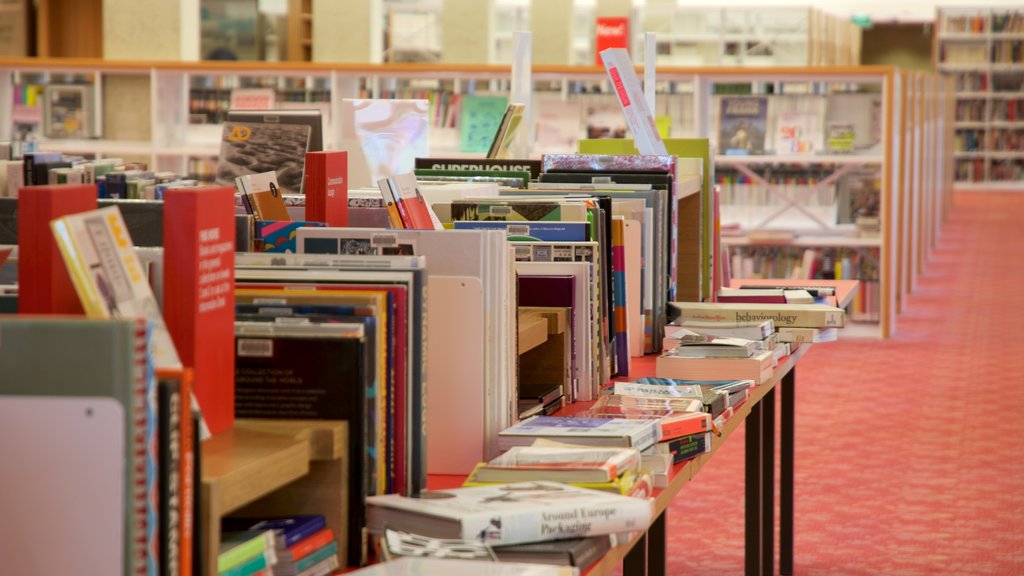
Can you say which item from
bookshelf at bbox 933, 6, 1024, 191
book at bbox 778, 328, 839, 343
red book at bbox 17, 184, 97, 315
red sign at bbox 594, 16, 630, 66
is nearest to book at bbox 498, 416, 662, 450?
red book at bbox 17, 184, 97, 315

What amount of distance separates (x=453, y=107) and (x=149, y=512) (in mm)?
7683

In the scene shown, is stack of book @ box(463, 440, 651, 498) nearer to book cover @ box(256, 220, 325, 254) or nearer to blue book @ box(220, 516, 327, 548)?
blue book @ box(220, 516, 327, 548)

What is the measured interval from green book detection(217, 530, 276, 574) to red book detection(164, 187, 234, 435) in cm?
13

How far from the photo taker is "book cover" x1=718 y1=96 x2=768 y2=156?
8516 millimetres

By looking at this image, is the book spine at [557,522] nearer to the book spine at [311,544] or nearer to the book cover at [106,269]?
the book spine at [311,544]

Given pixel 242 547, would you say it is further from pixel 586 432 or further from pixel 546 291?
pixel 546 291

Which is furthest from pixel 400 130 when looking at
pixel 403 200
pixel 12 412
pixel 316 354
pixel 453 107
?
pixel 453 107

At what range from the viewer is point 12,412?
46.5 inches

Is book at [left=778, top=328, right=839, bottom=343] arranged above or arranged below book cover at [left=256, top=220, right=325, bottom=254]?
below

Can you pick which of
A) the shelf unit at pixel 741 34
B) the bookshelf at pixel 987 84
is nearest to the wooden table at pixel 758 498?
the shelf unit at pixel 741 34

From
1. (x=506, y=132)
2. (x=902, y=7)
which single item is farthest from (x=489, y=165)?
(x=902, y=7)

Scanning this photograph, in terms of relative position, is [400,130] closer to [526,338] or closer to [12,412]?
[526,338]

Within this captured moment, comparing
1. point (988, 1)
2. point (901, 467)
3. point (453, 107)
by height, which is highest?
point (988, 1)

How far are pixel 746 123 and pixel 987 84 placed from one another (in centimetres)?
1684
